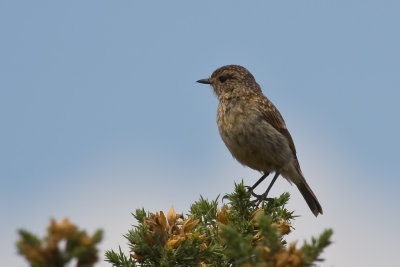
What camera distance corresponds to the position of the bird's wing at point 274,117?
7457 millimetres

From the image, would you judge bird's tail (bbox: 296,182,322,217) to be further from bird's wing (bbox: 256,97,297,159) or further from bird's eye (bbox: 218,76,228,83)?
bird's eye (bbox: 218,76,228,83)

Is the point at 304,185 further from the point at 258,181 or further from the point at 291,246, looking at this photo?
the point at 291,246

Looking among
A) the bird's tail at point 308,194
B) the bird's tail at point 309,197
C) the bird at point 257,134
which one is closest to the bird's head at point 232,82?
the bird at point 257,134

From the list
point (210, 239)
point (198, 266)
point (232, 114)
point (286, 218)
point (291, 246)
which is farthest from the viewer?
point (232, 114)

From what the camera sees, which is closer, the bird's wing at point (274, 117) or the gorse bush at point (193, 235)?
the gorse bush at point (193, 235)

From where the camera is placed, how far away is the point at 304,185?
26.2ft

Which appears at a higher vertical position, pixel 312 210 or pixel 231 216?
pixel 312 210

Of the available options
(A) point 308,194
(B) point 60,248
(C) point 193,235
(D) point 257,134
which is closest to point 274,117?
(D) point 257,134

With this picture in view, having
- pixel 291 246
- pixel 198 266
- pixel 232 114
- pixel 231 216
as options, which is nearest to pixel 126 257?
pixel 198 266

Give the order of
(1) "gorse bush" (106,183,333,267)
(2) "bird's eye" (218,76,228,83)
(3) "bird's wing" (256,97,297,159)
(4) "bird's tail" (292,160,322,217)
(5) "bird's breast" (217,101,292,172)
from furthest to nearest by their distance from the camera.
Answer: (2) "bird's eye" (218,76,228,83)
(4) "bird's tail" (292,160,322,217)
(3) "bird's wing" (256,97,297,159)
(5) "bird's breast" (217,101,292,172)
(1) "gorse bush" (106,183,333,267)

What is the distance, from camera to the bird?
275 inches

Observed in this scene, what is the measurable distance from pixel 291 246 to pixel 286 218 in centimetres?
259

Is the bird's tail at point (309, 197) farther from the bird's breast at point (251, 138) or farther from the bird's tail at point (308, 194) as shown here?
the bird's breast at point (251, 138)

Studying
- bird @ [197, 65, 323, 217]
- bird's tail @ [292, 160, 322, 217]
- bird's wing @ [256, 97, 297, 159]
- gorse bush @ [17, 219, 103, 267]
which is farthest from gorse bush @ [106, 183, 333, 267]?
bird's tail @ [292, 160, 322, 217]
